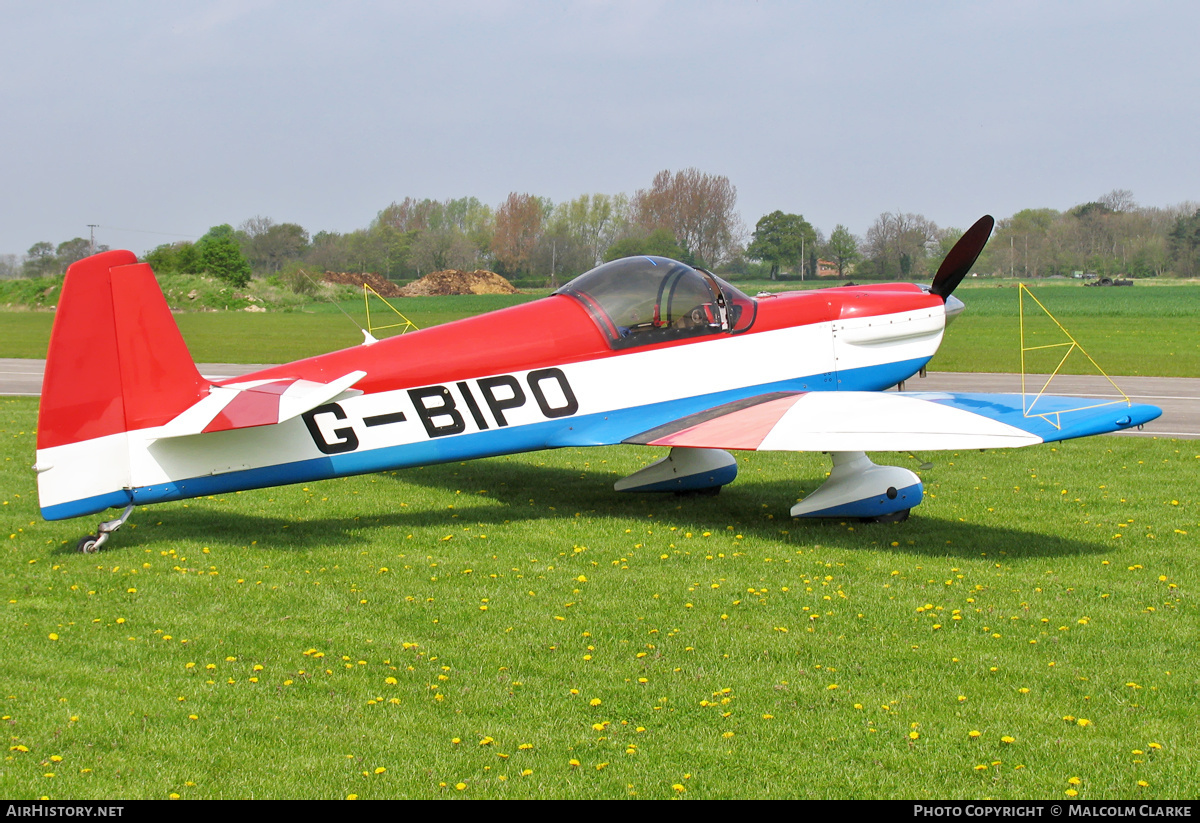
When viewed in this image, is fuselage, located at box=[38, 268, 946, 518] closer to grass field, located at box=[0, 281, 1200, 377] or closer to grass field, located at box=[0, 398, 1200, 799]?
grass field, located at box=[0, 398, 1200, 799]

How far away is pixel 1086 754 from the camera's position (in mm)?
3896

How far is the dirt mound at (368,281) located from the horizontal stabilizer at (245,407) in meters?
33.9

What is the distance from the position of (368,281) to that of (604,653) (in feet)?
123

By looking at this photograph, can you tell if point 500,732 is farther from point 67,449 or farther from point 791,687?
point 67,449

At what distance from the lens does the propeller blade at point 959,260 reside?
9555 mm

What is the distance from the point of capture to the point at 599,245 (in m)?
24.1

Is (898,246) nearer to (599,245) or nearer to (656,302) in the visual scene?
(599,245)

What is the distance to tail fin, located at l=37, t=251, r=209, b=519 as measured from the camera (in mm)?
6539

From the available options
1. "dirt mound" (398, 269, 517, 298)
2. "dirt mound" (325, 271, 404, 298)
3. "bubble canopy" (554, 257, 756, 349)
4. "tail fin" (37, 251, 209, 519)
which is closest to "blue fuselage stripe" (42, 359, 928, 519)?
"tail fin" (37, 251, 209, 519)

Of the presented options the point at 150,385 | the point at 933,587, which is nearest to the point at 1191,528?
the point at 933,587

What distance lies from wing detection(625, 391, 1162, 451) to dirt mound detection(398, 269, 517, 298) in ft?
73.3

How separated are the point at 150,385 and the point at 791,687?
484 centimetres

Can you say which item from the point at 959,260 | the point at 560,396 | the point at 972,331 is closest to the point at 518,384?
the point at 560,396

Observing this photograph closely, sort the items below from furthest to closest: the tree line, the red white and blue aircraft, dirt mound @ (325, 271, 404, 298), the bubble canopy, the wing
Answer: dirt mound @ (325, 271, 404, 298) < the tree line < the bubble canopy < the wing < the red white and blue aircraft
